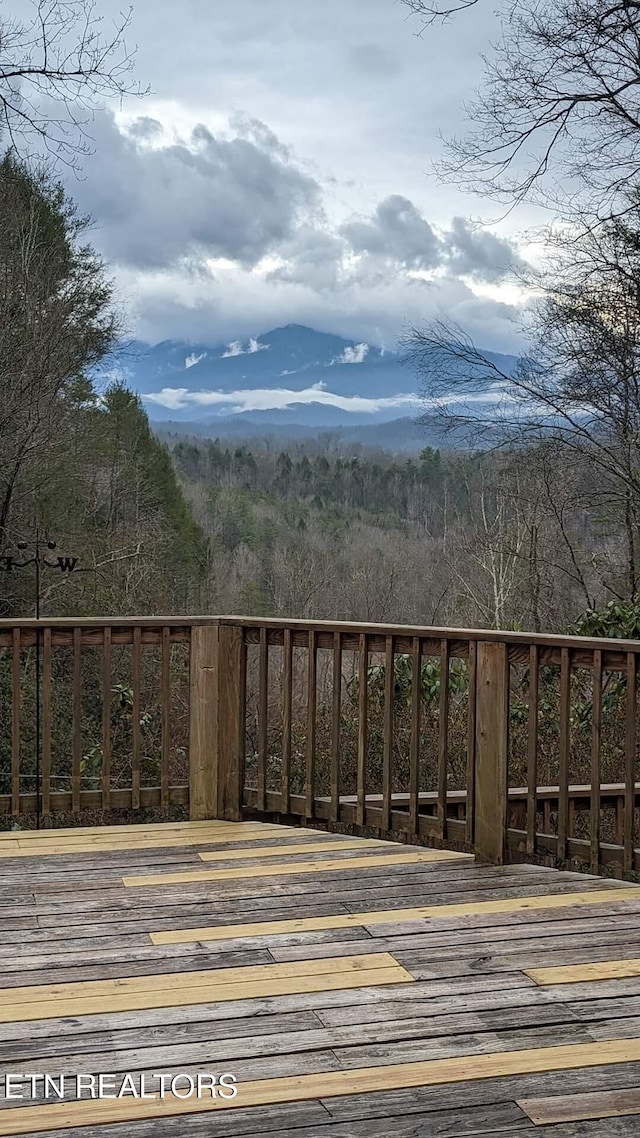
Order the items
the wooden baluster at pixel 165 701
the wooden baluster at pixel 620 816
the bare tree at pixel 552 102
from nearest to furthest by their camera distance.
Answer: the wooden baluster at pixel 165 701
the wooden baluster at pixel 620 816
the bare tree at pixel 552 102

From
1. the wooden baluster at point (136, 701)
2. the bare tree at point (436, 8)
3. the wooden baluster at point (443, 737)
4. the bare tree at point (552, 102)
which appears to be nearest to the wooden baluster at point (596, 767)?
the wooden baluster at point (443, 737)

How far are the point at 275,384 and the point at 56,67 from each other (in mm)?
102501

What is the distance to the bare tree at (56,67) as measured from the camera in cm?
652

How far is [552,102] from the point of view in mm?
7488

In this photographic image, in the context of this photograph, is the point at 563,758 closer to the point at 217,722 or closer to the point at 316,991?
the point at 316,991

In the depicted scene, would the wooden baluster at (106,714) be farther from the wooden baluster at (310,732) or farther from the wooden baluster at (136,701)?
the wooden baluster at (310,732)

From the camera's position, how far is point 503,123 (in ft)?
24.8

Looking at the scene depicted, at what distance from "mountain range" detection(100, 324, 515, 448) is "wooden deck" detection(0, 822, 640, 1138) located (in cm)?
659

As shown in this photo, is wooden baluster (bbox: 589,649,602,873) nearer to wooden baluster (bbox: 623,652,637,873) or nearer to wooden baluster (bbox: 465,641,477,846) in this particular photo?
wooden baluster (bbox: 623,652,637,873)

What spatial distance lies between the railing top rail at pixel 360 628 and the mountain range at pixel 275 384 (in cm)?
567

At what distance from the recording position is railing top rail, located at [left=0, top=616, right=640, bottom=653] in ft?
12.6

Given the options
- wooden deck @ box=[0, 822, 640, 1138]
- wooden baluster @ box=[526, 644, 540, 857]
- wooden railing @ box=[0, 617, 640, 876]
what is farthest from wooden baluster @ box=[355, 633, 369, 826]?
wooden baluster @ box=[526, 644, 540, 857]

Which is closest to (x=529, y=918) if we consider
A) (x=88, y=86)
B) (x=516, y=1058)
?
(x=516, y=1058)

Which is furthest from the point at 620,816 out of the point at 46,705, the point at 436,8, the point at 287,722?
the point at 436,8
